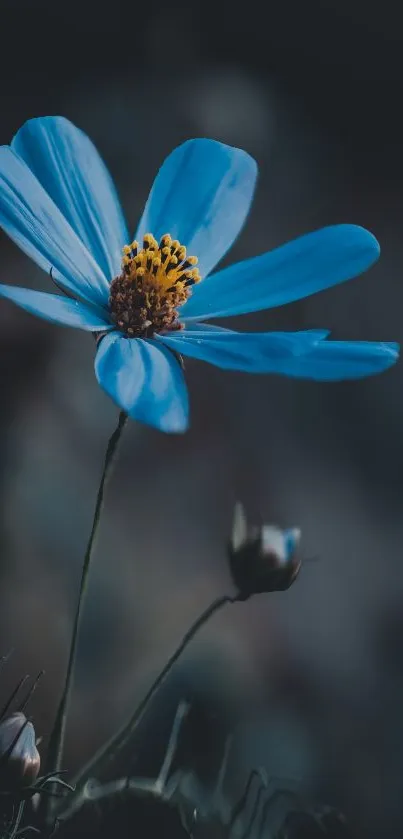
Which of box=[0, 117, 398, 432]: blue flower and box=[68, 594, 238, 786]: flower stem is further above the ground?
box=[0, 117, 398, 432]: blue flower

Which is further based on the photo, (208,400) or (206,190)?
(208,400)

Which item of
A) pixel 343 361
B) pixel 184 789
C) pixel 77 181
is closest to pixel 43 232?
pixel 77 181

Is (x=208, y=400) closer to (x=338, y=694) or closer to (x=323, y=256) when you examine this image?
(x=338, y=694)

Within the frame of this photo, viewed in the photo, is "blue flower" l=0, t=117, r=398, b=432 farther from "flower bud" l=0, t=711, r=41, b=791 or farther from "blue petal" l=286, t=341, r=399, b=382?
"flower bud" l=0, t=711, r=41, b=791

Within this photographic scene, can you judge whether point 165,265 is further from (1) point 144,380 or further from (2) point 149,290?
(1) point 144,380

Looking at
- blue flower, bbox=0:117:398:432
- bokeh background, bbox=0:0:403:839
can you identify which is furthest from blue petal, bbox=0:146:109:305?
bokeh background, bbox=0:0:403:839

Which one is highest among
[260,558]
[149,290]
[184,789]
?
[149,290]

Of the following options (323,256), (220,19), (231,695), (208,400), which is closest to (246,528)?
(323,256)
